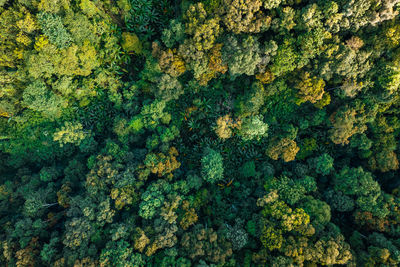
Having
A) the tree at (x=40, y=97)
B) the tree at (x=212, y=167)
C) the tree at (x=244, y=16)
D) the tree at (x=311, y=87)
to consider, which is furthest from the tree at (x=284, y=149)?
the tree at (x=40, y=97)

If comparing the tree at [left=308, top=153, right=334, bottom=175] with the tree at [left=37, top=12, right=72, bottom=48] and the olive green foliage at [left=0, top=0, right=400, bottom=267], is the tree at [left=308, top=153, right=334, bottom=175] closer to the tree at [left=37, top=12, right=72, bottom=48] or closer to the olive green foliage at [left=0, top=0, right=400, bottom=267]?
the olive green foliage at [left=0, top=0, right=400, bottom=267]

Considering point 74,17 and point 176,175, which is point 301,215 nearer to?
point 176,175

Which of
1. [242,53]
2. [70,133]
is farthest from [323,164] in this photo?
[70,133]

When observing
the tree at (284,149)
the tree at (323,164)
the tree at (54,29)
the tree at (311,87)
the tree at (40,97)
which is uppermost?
the tree at (54,29)

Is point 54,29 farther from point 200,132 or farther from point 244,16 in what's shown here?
point 200,132

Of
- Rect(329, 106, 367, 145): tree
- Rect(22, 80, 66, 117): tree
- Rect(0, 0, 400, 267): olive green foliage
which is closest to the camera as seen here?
Rect(0, 0, 400, 267): olive green foliage

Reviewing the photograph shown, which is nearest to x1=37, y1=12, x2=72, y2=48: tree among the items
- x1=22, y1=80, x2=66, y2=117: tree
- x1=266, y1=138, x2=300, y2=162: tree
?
x1=22, y1=80, x2=66, y2=117: tree

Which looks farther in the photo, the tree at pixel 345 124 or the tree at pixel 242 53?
the tree at pixel 345 124

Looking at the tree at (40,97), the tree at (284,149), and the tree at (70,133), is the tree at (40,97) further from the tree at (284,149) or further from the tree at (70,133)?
the tree at (284,149)

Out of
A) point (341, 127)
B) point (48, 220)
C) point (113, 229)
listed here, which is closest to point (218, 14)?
point (341, 127)
